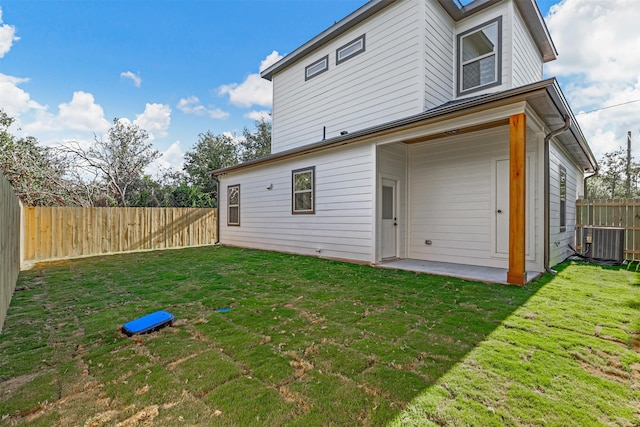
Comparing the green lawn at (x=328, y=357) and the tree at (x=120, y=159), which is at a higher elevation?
the tree at (x=120, y=159)

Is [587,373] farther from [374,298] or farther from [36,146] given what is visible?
A: [36,146]

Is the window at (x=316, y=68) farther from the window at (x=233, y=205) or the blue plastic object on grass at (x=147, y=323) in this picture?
the blue plastic object on grass at (x=147, y=323)

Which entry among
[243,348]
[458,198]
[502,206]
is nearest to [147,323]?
[243,348]

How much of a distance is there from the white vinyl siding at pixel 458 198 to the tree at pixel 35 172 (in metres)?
11.6

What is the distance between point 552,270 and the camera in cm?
536

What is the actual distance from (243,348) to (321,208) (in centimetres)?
514

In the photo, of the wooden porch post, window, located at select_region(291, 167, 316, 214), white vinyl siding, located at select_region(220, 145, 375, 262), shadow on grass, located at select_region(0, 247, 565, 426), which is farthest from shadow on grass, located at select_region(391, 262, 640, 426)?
window, located at select_region(291, 167, 316, 214)

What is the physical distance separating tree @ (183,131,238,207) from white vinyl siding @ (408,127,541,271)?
1341cm

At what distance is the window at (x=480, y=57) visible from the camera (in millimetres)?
6812

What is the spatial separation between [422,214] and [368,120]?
9.69ft

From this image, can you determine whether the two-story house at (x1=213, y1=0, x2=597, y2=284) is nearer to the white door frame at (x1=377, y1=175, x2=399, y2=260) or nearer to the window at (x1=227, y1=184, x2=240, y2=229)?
the white door frame at (x1=377, y1=175, x2=399, y2=260)

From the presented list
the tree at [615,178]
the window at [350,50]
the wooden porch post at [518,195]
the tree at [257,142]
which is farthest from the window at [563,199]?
the tree at [257,142]

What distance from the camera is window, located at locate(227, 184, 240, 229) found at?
10.5 m

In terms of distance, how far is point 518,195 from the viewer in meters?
4.31
